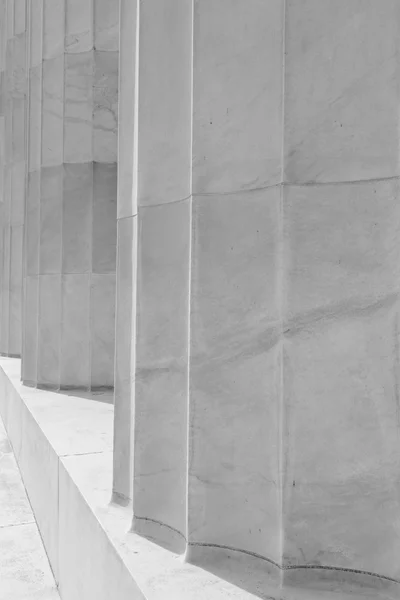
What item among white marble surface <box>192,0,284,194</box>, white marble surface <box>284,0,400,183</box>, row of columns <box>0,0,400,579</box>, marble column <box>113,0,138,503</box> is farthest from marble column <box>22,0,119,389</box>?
white marble surface <box>284,0,400,183</box>

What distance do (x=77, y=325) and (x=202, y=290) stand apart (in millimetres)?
7389

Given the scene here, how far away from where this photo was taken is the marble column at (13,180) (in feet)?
57.5

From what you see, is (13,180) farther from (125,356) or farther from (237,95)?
(237,95)

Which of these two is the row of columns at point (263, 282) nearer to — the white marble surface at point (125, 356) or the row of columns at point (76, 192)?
the white marble surface at point (125, 356)

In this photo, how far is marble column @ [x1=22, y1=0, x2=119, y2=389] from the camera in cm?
1109

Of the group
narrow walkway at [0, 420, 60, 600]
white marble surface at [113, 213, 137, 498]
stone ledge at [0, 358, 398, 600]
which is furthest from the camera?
narrow walkway at [0, 420, 60, 600]

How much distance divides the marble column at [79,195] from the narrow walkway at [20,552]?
7.55ft

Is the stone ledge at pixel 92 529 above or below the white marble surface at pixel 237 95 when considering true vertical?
below

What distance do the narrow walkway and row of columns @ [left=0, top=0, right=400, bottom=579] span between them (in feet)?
7.05

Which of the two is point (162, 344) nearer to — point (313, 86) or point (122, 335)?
point (122, 335)

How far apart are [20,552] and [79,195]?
6.20m

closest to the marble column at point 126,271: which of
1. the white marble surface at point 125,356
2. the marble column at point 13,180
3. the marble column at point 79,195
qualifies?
the white marble surface at point 125,356

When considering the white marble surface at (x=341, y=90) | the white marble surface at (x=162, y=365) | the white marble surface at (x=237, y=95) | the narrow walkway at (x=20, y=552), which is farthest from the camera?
the narrow walkway at (x=20, y=552)

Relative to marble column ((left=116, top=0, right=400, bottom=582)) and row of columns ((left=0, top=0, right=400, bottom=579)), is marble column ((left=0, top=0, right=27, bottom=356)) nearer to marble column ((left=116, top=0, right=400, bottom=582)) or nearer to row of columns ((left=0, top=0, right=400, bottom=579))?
row of columns ((left=0, top=0, right=400, bottom=579))
